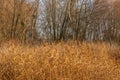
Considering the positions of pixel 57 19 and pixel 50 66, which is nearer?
pixel 50 66

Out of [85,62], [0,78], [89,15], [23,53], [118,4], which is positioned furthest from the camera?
[118,4]

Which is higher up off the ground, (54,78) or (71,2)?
(71,2)

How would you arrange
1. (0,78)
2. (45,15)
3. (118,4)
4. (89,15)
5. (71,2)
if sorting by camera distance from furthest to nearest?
(118,4) → (89,15) → (45,15) → (71,2) → (0,78)

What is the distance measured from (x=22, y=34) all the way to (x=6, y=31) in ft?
5.20

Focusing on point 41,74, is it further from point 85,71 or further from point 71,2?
point 71,2

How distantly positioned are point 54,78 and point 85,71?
3.38 ft

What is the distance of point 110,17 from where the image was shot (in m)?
40.1

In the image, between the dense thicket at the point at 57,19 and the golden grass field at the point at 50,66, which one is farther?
the dense thicket at the point at 57,19

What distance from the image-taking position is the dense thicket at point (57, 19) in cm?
2827

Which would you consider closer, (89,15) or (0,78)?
(0,78)

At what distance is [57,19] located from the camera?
31984mm

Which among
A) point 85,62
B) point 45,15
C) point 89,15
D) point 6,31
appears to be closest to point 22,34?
point 6,31

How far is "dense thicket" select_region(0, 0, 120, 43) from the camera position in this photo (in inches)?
1113

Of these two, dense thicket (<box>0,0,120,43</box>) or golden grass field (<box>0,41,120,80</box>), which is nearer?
golden grass field (<box>0,41,120,80</box>)
